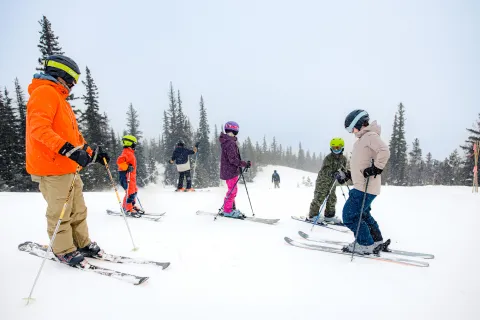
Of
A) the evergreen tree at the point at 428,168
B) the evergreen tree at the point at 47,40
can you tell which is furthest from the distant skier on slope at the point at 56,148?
the evergreen tree at the point at 428,168

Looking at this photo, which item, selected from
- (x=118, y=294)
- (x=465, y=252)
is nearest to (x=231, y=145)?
(x=118, y=294)

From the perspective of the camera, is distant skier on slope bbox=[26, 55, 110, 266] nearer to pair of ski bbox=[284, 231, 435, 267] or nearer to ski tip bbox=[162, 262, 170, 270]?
ski tip bbox=[162, 262, 170, 270]

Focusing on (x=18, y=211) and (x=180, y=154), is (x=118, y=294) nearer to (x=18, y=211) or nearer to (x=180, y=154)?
(x=18, y=211)

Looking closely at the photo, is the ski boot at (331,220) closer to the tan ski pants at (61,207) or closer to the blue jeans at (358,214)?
the blue jeans at (358,214)

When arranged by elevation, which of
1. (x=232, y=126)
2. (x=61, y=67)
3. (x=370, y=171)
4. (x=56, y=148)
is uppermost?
(x=61, y=67)

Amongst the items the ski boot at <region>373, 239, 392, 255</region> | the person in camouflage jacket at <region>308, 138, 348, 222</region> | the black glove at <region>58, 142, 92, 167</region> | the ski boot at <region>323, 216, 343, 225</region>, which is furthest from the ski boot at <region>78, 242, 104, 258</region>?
the ski boot at <region>323, 216, 343, 225</region>

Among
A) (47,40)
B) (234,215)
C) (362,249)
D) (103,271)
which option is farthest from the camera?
(47,40)

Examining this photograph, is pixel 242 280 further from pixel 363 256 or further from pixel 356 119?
pixel 356 119

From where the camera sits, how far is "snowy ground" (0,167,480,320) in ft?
8.42

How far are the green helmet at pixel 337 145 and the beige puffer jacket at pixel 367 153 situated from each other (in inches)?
78.0

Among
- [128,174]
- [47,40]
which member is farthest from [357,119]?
[47,40]

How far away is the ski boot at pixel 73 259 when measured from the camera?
129 inches

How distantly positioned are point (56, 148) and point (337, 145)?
5.49m

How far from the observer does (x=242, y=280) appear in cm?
318
